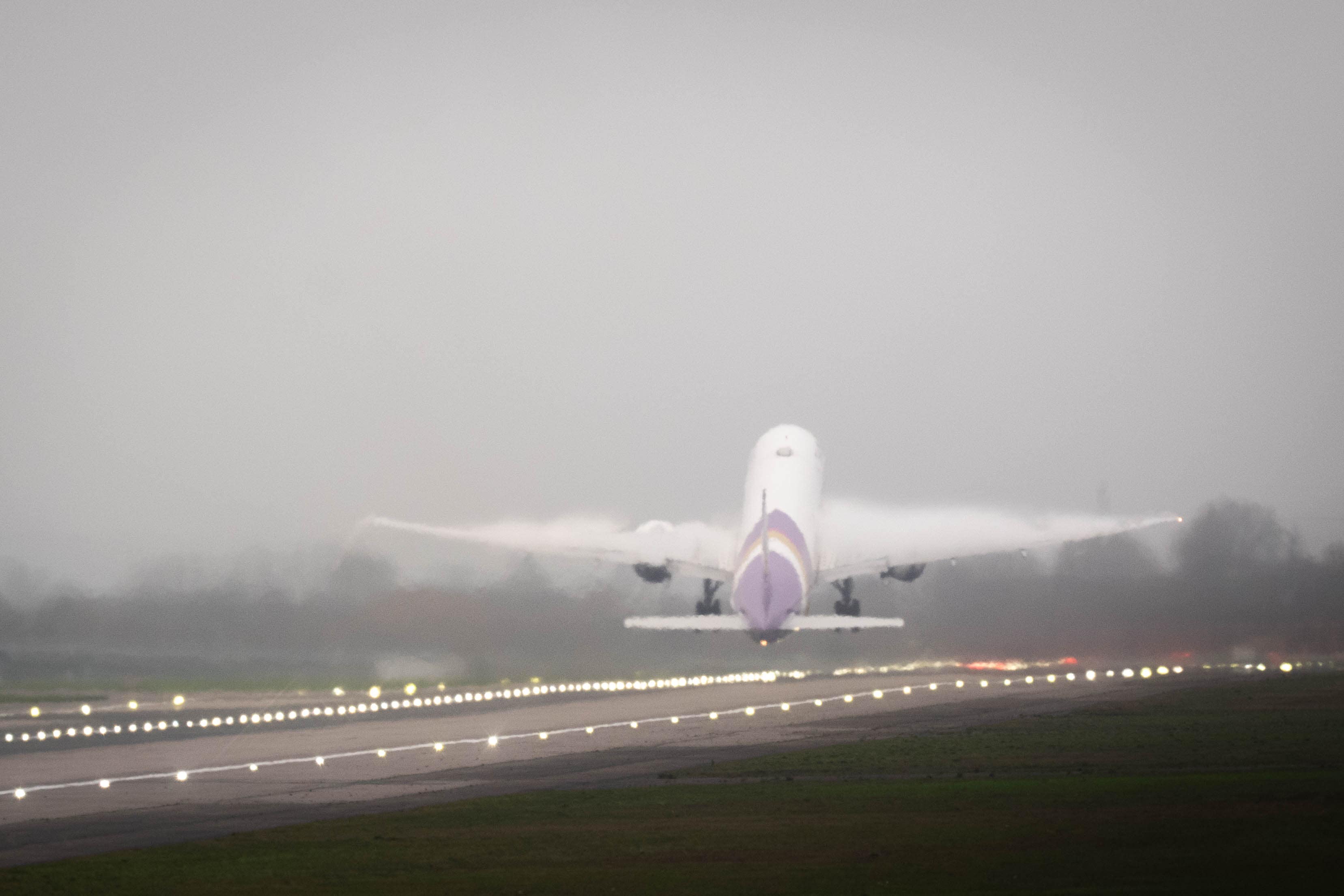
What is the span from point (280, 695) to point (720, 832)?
40.5 m

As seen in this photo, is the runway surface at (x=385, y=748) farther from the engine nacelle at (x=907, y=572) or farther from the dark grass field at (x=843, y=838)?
the engine nacelle at (x=907, y=572)

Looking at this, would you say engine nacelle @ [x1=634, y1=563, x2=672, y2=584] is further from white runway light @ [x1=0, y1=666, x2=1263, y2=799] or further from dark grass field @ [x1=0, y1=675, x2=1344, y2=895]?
dark grass field @ [x1=0, y1=675, x2=1344, y2=895]

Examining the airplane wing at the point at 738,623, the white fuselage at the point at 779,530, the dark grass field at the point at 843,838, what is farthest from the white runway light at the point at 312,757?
the dark grass field at the point at 843,838

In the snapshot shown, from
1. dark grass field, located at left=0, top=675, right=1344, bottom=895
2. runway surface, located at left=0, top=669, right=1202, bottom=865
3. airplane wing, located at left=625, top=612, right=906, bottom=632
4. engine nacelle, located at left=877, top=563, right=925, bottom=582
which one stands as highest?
engine nacelle, located at left=877, top=563, right=925, bottom=582

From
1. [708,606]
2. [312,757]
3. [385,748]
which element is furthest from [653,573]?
[312,757]

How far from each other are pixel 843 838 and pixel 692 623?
46.8 metres

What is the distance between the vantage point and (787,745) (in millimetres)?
41781

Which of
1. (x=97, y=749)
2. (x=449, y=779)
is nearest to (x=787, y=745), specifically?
(x=449, y=779)

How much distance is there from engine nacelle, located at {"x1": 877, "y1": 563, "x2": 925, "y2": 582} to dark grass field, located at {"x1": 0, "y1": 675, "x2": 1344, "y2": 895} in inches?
1857

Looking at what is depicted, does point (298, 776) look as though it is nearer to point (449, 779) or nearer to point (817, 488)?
point (449, 779)

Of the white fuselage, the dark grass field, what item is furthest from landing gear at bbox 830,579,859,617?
the dark grass field

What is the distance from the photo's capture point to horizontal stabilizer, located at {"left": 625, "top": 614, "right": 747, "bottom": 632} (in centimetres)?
7088

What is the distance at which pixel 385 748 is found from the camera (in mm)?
41062

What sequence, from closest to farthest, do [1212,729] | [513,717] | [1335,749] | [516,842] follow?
[516,842], [1335,749], [1212,729], [513,717]
